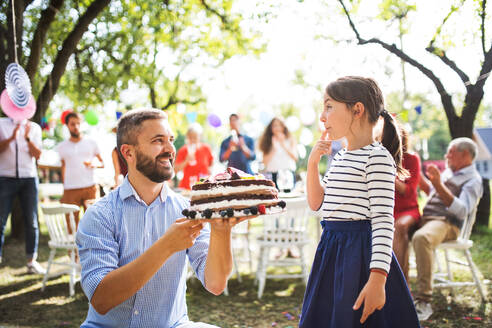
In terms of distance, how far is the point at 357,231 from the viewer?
6.08ft

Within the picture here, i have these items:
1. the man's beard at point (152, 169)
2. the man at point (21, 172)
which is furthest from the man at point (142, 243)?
the man at point (21, 172)

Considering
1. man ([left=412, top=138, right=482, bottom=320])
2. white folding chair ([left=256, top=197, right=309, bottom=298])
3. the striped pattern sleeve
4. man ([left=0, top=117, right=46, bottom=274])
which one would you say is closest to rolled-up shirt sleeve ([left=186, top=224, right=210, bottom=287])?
the striped pattern sleeve

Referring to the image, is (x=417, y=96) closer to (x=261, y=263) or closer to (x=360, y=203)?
(x=261, y=263)

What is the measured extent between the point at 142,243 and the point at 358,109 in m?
1.10

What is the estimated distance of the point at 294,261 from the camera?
4.66m

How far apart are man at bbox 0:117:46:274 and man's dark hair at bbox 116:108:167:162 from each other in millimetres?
4202

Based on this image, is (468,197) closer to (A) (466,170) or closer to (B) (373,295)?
(A) (466,170)

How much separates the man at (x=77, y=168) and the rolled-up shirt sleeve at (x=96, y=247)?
4407mm

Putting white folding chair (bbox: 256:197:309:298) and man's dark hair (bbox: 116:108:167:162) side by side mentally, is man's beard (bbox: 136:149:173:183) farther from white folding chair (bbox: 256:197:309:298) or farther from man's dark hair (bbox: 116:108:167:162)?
white folding chair (bbox: 256:197:309:298)

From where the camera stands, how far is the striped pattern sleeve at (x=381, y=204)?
1645 mm

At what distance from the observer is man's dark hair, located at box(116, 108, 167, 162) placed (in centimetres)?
173

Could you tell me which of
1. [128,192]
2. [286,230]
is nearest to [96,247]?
[128,192]

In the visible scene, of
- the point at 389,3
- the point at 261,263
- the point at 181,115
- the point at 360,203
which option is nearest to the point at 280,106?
the point at 181,115

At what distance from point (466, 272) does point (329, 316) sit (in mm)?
4235
